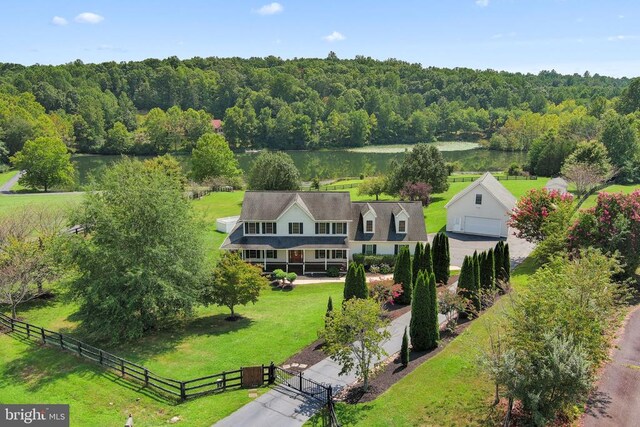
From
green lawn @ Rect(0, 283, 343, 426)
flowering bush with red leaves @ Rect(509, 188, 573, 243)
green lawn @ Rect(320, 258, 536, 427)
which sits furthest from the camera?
flowering bush with red leaves @ Rect(509, 188, 573, 243)

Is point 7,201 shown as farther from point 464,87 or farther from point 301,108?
point 464,87

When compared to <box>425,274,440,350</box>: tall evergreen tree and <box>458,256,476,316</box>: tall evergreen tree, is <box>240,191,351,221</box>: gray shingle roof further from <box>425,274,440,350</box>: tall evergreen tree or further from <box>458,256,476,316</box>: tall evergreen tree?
<box>425,274,440,350</box>: tall evergreen tree

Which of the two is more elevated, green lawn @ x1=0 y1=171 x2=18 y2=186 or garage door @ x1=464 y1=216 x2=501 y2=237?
green lawn @ x1=0 y1=171 x2=18 y2=186

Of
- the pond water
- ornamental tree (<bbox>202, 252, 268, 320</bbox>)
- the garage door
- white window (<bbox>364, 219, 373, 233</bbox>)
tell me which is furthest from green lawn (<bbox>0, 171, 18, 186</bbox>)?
the garage door

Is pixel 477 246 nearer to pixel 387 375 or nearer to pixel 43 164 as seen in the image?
pixel 387 375

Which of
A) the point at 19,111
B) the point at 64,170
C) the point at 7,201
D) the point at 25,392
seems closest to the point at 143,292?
the point at 25,392

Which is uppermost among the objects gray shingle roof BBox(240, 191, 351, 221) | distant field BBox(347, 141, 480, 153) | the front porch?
distant field BBox(347, 141, 480, 153)

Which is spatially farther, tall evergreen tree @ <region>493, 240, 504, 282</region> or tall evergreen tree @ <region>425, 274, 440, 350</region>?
tall evergreen tree @ <region>493, 240, 504, 282</region>

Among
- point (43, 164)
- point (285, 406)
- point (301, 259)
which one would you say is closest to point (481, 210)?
point (301, 259)
